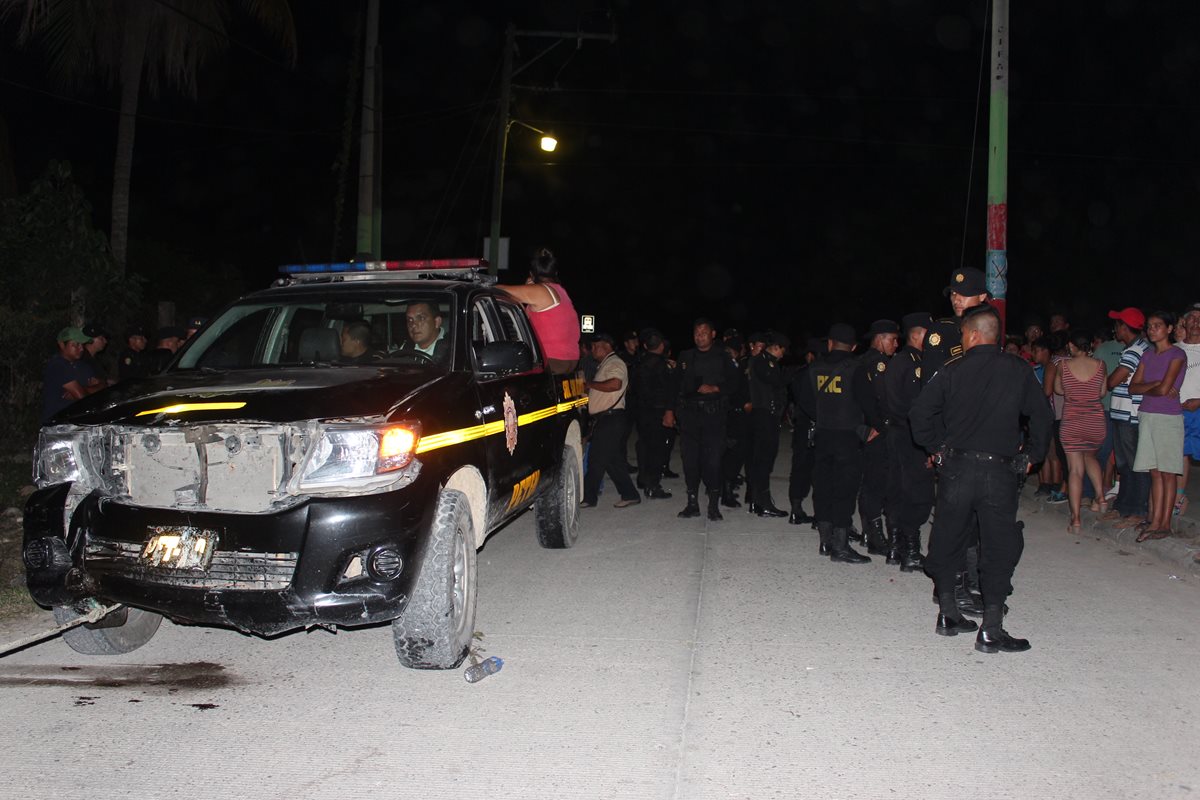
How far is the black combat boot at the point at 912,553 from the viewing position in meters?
7.46

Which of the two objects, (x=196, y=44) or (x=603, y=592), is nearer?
(x=603, y=592)

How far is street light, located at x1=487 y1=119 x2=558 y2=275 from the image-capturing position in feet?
63.5

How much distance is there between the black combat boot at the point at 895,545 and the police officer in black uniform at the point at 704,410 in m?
2.16

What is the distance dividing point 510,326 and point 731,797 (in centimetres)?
414

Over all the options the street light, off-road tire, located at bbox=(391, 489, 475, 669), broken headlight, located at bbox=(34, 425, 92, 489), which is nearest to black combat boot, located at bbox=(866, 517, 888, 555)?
off-road tire, located at bbox=(391, 489, 475, 669)

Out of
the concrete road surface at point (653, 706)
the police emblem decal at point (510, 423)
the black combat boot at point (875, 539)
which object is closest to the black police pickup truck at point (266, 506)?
the concrete road surface at point (653, 706)

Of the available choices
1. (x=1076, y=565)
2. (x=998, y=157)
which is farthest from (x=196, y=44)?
(x=1076, y=565)

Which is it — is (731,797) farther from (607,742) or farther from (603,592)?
(603,592)

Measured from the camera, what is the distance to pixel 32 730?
4281 mm

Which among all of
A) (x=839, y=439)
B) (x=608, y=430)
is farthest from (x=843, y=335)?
(x=608, y=430)

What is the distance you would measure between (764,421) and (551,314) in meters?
3.12

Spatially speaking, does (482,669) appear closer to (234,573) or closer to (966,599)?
(234,573)

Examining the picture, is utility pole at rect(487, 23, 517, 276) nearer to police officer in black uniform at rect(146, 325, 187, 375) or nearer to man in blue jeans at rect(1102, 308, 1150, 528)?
police officer in black uniform at rect(146, 325, 187, 375)

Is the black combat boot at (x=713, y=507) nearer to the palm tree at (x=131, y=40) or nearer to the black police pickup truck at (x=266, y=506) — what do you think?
the black police pickup truck at (x=266, y=506)
